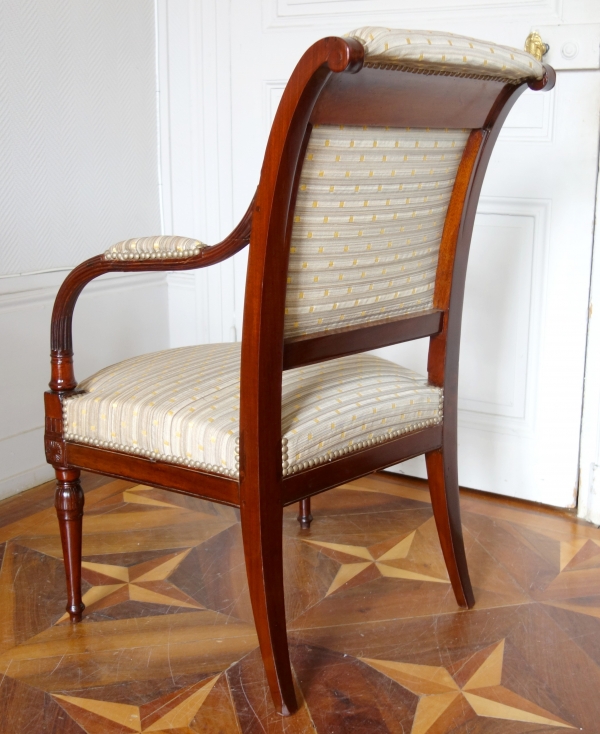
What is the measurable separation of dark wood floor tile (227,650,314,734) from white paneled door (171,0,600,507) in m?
1.04

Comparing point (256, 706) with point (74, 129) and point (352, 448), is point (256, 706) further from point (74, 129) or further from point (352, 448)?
point (74, 129)

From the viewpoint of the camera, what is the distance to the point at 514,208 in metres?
2.13

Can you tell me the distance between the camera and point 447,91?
125cm

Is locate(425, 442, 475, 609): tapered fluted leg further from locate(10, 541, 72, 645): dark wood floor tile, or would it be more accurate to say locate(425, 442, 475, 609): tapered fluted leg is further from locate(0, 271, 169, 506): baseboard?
locate(0, 271, 169, 506): baseboard

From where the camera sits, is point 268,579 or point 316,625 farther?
point 316,625

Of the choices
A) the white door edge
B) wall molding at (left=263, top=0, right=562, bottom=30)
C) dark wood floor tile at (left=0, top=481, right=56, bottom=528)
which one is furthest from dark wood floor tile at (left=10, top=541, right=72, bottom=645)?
wall molding at (left=263, top=0, right=562, bottom=30)

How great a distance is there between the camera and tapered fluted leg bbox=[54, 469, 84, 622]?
1.54 m

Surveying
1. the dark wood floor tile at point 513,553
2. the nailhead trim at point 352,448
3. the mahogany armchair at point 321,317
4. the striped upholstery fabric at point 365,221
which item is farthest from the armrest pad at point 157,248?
the dark wood floor tile at point 513,553

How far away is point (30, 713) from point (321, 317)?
0.79 metres

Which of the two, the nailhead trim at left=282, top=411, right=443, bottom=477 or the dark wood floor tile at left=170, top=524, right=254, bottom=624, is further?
the dark wood floor tile at left=170, top=524, right=254, bottom=624

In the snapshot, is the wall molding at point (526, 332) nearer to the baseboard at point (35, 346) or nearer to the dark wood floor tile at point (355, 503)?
the dark wood floor tile at point (355, 503)

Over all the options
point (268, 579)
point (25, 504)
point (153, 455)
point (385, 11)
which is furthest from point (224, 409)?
point (385, 11)

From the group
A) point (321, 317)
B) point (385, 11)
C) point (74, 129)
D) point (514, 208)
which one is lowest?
point (321, 317)

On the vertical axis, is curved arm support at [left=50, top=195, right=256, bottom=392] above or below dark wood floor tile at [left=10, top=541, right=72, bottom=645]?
above
